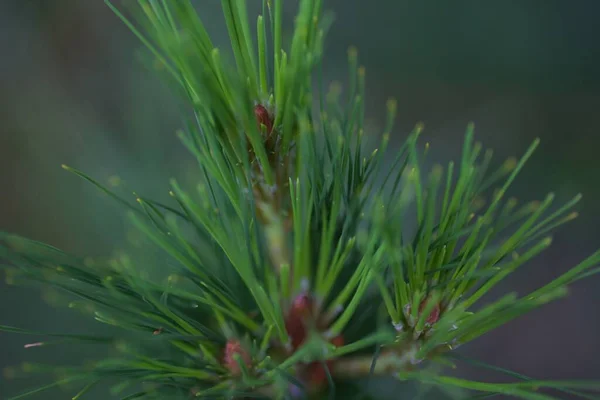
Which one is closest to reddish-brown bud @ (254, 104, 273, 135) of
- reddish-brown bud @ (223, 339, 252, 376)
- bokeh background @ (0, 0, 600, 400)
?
reddish-brown bud @ (223, 339, 252, 376)

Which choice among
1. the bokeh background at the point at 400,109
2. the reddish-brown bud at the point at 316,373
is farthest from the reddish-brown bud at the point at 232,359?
the bokeh background at the point at 400,109

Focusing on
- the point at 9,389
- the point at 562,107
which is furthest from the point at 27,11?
the point at 562,107

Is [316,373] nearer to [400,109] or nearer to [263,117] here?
[263,117]

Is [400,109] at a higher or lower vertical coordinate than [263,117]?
higher

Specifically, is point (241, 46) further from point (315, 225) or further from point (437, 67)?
point (437, 67)

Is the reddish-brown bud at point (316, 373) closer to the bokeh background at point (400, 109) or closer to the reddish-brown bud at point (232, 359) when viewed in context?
the reddish-brown bud at point (232, 359)

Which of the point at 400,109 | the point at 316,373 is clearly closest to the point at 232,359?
the point at 316,373
